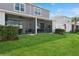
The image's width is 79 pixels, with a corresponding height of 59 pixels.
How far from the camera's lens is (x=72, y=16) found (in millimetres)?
52938

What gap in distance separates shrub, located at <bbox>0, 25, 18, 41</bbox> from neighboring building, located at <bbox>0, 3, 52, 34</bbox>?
273 centimetres

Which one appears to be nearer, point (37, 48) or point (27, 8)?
point (37, 48)

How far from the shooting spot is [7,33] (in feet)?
59.6

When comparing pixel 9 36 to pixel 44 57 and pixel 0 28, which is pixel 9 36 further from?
pixel 44 57

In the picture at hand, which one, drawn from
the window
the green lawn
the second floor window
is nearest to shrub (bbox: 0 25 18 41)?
the green lawn

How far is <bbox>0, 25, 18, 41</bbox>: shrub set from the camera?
57.8 ft

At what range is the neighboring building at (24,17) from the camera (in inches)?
959

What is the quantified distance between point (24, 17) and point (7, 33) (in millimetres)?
10808

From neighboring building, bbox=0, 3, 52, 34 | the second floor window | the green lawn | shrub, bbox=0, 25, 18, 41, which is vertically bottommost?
the green lawn

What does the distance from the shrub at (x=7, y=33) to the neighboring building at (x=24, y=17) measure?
273 centimetres

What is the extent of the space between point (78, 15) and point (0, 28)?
3551 centimetres

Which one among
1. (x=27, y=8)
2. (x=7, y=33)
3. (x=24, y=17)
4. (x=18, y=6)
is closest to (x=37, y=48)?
(x=7, y=33)

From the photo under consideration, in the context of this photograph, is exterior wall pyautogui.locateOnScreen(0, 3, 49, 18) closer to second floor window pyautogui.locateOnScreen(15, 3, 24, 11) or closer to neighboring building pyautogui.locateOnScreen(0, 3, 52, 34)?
neighboring building pyautogui.locateOnScreen(0, 3, 52, 34)

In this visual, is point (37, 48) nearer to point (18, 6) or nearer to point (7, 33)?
point (7, 33)
